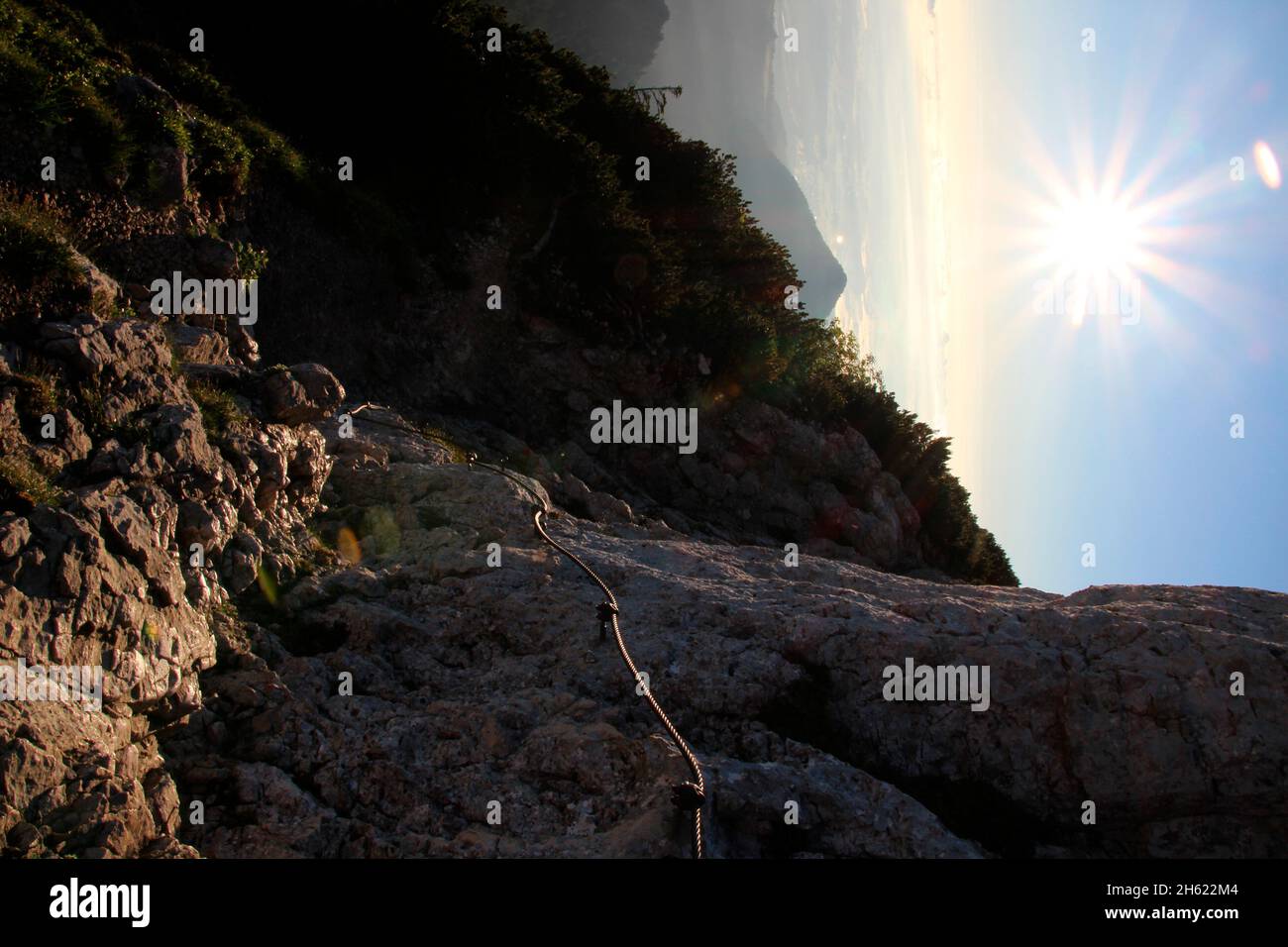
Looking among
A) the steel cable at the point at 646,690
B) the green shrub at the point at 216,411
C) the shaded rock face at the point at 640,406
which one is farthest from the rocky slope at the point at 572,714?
the shaded rock face at the point at 640,406

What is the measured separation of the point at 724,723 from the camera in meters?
6.71

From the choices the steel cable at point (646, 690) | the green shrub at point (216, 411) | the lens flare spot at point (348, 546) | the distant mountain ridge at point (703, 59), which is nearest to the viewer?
the steel cable at point (646, 690)

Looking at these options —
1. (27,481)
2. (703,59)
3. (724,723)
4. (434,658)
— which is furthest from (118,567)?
(703,59)

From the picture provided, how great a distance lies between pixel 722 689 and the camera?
699cm

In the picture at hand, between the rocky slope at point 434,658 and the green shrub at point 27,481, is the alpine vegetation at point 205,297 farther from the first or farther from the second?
the green shrub at point 27,481

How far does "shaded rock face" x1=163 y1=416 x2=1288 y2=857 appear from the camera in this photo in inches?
212

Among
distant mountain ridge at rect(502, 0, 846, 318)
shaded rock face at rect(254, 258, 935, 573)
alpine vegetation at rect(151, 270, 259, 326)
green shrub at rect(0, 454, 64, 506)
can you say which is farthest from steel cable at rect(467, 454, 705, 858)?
distant mountain ridge at rect(502, 0, 846, 318)

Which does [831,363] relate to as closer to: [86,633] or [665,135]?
[665,135]

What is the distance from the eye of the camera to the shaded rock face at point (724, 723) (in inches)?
212

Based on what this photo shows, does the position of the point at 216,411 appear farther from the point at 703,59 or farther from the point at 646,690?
the point at 703,59

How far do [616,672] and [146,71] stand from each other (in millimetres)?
16426

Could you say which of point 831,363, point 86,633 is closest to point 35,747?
point 86,633
